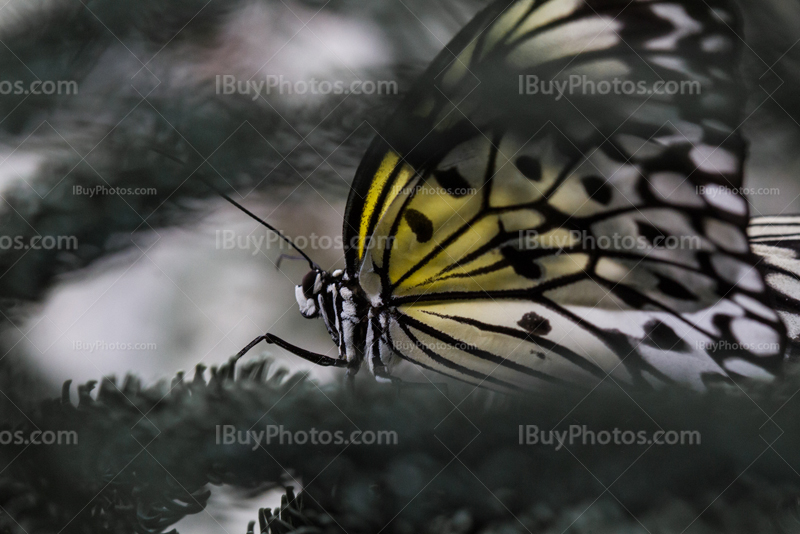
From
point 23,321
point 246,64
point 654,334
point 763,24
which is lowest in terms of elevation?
point 654,334

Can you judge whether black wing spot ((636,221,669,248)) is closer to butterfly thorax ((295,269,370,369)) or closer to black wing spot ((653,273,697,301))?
black wing spot ((653,273,697,301))

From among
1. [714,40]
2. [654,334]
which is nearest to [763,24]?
[714,40]

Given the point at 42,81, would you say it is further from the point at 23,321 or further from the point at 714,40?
the point at 714,40

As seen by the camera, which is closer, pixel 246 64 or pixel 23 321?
pixel 23 321

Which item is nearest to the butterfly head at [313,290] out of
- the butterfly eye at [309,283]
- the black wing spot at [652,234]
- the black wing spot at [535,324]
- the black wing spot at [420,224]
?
the butterfly eye at [309,283]

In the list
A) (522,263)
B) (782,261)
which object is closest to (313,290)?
(522,263)

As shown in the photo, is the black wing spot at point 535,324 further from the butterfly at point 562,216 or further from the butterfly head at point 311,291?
the butterfly head at point 311,291
